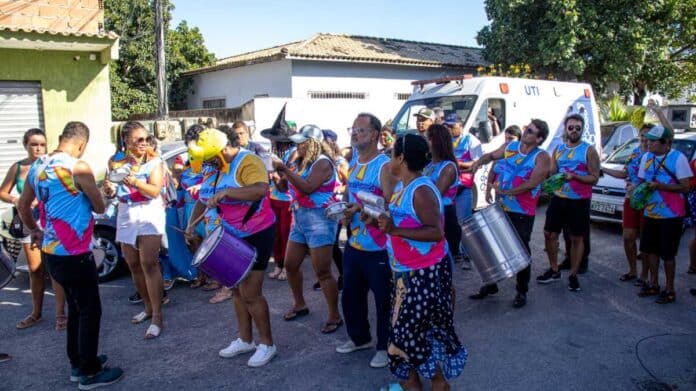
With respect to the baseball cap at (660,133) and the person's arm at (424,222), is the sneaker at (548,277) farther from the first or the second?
the person's arm at (424,222)

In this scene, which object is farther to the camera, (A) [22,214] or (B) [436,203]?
(A) [22,214]

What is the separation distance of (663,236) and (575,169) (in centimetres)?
105

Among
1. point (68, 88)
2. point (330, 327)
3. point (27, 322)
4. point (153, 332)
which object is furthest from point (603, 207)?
point (68, 88)

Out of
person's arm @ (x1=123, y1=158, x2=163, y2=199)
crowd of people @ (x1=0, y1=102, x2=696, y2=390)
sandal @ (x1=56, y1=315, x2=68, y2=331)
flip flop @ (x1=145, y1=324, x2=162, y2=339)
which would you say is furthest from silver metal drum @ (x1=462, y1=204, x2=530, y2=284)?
sandal @ (x1=56, y1=315, x2=68, y2=331)

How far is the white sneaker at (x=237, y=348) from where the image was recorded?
4312mm

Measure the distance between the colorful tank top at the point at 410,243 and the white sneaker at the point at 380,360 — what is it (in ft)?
3.41

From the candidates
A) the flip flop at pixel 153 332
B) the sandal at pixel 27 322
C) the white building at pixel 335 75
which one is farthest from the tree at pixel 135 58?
the flip flop at pixel 153 332

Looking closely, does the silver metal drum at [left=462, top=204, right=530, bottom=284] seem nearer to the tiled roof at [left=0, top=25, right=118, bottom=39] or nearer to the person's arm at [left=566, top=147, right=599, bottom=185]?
the person's arm at [left=566, top=147, right=599, bottom=185]

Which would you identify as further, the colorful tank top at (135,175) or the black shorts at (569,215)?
the black shorts at (569,215)

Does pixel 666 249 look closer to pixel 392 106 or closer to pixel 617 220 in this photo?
pixel 617 220

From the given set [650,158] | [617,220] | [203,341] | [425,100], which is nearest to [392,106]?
[425,100]

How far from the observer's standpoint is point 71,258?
377 cm

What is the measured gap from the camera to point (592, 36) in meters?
18.8

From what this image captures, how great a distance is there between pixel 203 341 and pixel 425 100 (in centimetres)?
666
